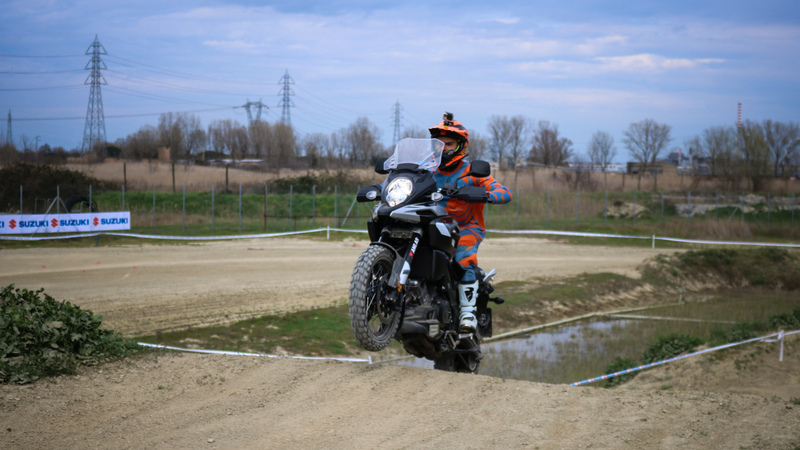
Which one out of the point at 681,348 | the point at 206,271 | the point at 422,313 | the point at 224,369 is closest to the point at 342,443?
the point at 422,313

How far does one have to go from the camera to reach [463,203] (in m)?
7.00

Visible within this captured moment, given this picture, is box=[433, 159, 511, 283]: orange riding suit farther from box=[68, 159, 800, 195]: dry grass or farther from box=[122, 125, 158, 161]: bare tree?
box=[122, 125, 158, 161]: bare tree

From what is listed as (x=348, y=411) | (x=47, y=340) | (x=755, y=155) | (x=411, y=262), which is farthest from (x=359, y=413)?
(x=755, y=155)

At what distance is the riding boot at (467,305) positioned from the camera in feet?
22.6

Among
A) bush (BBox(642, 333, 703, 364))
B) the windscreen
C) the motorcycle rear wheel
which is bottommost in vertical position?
bush (BBox(642, 333, 703, 364))

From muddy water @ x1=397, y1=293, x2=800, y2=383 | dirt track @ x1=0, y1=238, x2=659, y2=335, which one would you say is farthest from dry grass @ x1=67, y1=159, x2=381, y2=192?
muddy water @ x1=397, y1=293, x2=800, y2=383

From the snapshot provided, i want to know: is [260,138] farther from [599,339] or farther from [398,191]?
[398,191]

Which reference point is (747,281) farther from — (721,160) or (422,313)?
(721,160)

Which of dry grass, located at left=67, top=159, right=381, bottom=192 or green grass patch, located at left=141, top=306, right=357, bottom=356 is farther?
dry grass, located at left=67, top=159, right=381, bottom=192

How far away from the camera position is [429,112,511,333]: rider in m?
6.89

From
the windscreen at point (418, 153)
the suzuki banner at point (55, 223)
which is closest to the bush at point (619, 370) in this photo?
the windscreen at point (418, 153)

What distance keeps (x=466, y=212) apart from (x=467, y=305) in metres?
0.96

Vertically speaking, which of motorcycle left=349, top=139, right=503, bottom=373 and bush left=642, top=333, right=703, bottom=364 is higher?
motorcycle left=349, top=139, right=503, bottom=373

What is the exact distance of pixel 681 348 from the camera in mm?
11859
